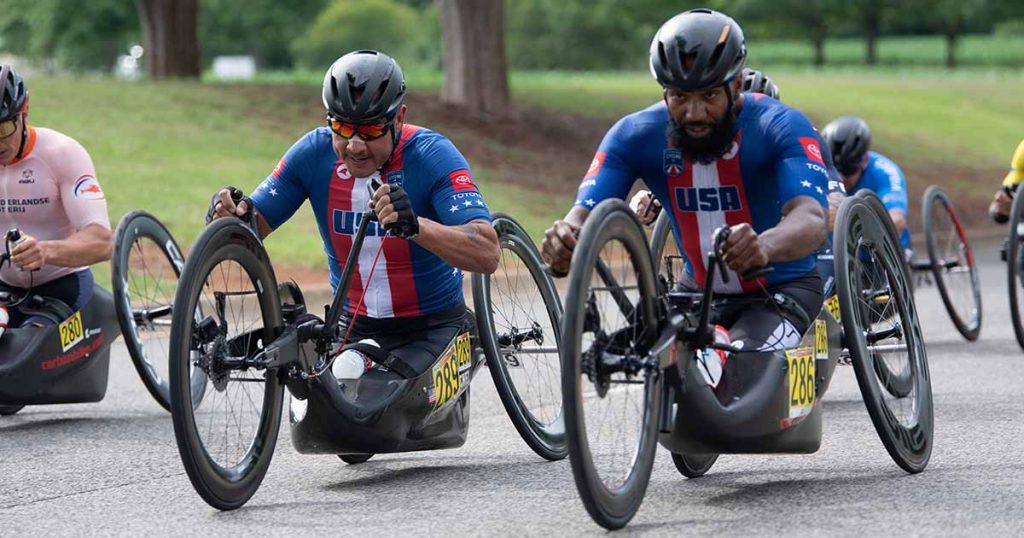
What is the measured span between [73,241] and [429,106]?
1704cm

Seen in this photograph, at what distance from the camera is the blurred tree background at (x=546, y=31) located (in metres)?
55.1

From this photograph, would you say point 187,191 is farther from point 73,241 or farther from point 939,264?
point 73,241

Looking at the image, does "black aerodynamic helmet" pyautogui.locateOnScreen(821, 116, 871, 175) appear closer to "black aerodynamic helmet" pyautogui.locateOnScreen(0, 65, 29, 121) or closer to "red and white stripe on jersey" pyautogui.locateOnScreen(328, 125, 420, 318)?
"red and white stripe on jersey" pyautogui.locateOnScreen(328, 125, 420, 318)

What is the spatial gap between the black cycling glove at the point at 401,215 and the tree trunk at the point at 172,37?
85.0 ft

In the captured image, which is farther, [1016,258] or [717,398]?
[1016,258]

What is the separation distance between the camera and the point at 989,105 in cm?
4075

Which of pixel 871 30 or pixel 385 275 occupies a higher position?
pixel 385 275

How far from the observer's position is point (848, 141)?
1140 cm

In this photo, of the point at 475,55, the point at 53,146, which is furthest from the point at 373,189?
the point at 475,55

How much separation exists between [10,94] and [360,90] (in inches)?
96.5

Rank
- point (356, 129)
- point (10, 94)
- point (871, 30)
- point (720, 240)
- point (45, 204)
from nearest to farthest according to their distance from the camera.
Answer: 1. point (720, 240)
2. point (356, 129)
3. point (10, 94)
4. point (45, 204)
5. point (871, 30)

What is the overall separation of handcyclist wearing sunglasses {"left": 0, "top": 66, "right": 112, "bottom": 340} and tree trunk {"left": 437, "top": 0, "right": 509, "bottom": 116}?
16650mm

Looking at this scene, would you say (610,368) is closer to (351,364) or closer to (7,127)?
(351,364)

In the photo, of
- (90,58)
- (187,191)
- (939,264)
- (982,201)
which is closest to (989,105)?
(982,201)
